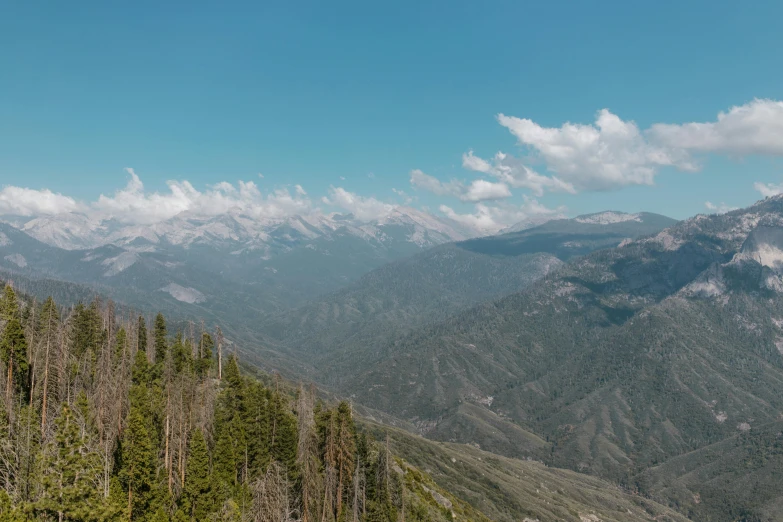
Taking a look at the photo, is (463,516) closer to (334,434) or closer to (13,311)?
(334,434)

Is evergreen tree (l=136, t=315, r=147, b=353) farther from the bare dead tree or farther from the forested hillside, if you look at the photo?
the bare dead tree

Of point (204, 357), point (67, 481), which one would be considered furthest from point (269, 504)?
point (204, 357)

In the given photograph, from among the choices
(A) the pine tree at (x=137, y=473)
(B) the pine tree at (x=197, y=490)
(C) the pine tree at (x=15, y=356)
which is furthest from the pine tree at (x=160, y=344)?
(A) the pine tree at (x=137, y=473)

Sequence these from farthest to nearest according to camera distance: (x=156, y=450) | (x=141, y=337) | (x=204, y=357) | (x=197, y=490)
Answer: (x=204, y=357) → (x=141, y=337) → (x=156, y=450) → (x=197, y=490)

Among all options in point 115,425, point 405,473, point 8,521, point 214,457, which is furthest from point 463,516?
point 8,521

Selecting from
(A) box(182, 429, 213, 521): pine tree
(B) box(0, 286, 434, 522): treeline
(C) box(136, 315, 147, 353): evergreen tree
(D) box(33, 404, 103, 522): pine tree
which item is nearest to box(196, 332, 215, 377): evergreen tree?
(C) box(136, 315, 147, 353): evergreen tree

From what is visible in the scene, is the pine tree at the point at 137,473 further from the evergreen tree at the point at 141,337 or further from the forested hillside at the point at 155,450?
the evergreen tree at the point at 141,337

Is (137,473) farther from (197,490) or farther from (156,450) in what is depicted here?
(156,450)

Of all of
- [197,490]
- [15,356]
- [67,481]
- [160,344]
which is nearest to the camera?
[67,481]
